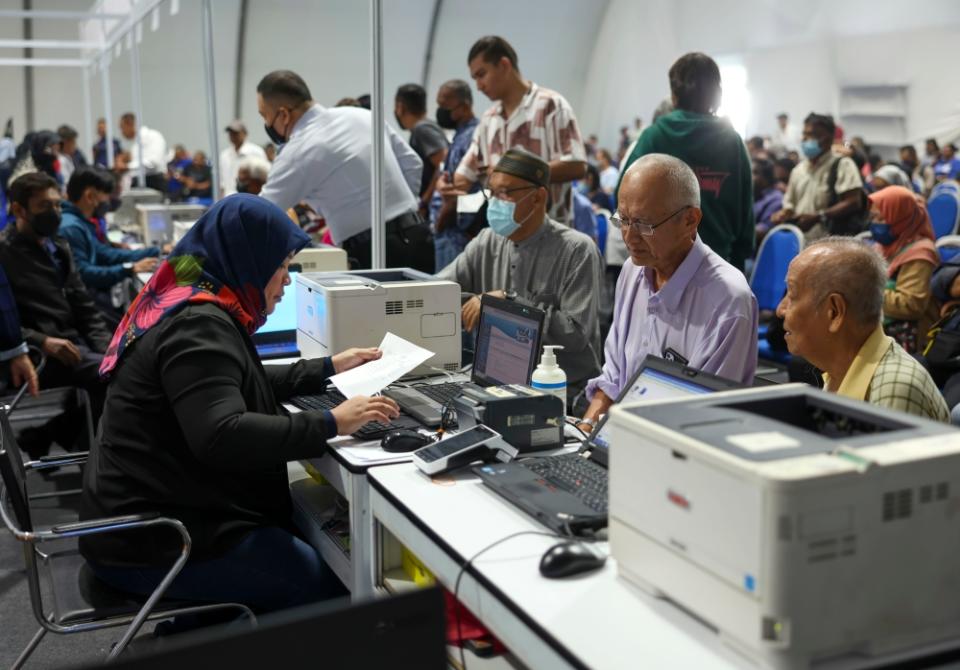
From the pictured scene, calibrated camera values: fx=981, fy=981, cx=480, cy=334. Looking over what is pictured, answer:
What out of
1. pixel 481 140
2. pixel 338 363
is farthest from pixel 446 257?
pixel 338 363

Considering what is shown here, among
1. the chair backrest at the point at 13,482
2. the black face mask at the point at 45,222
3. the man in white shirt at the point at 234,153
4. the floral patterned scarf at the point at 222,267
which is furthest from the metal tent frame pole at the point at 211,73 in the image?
the chair backrest at the point at 13,482

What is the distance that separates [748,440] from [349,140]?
3172mm

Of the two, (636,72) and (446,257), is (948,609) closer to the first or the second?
(446,257)

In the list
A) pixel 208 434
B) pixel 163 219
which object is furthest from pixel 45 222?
pixel 208 434

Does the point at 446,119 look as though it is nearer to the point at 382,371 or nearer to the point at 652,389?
the point at 382,371

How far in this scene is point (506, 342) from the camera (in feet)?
8.15

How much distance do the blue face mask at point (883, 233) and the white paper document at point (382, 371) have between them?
2.70 metres

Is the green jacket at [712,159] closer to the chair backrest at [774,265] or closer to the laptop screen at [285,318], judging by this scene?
the chair backrest at [774,265]

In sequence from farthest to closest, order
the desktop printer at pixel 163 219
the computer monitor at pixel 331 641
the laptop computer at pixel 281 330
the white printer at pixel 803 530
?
the desktop printer at pixel 163 219
the laptop computer at pixel 281 330
the white printer at pixel 803 530
the computer monitor at pixel 331 641

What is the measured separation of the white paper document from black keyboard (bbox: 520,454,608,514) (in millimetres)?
485

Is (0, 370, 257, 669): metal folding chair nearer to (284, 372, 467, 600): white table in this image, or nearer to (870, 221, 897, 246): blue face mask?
(284, 372, 467, 600): white table

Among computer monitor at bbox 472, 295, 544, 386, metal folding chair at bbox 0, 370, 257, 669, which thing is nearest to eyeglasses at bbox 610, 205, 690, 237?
computer monitor at bbox 472, 295, 544, 386

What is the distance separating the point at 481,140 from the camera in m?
4.20

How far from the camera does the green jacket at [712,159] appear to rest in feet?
12.1
